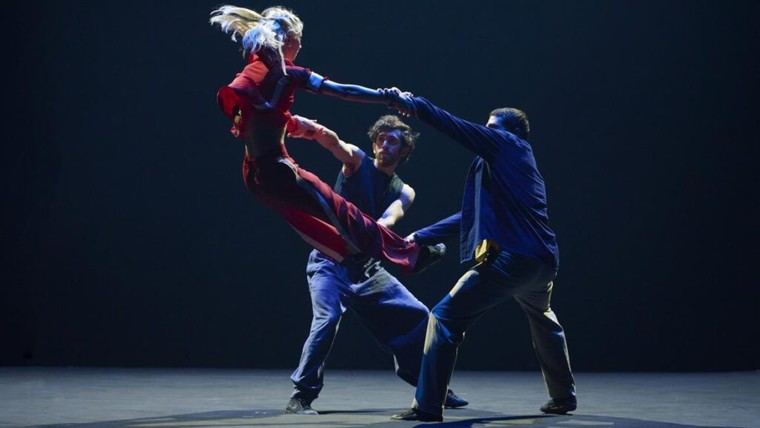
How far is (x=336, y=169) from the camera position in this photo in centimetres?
700

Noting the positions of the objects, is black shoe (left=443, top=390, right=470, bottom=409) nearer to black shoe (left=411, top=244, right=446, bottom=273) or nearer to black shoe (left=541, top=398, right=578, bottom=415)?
black shoe (left=541, top=398, right=578, bottom=415)

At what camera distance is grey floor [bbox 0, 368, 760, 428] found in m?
4.26

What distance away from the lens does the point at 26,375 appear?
624cm

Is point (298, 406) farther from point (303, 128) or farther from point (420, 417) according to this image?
point (303, 128)

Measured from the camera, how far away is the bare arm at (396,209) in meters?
4.69

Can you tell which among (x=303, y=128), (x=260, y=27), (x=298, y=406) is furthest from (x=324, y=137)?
(x=298, y=406)

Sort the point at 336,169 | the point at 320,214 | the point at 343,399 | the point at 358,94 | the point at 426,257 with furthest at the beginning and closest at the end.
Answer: the point at 336,169, the point at 343,399, the point at 426,257, the point at 320,214, the point at 358,94

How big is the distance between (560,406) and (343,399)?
1159 mm

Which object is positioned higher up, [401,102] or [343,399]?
[401,102]

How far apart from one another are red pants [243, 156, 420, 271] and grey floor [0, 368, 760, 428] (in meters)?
0.67

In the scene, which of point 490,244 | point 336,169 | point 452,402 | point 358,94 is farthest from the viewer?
point 336,169

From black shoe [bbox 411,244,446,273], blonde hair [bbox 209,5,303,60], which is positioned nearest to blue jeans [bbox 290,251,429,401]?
black shoe [bbox 411,244,446,273]

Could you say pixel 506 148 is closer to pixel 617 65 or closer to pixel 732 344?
pixel 617 65

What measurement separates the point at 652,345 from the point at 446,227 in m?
3.05
